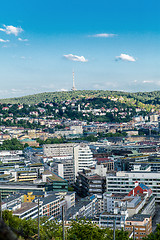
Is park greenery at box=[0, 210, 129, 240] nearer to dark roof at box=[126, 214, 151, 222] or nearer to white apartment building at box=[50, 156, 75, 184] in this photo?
dark roof at box=[126, 214, 151, 222]

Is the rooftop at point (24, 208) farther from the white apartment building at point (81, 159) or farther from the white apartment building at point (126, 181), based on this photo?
the white apartment building at point (81, 159)

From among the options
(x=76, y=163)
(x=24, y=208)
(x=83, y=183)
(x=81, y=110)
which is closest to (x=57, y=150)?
(x=76, y=163)

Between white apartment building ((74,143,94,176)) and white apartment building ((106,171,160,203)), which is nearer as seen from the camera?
white apartment building ((106,171,160,203))

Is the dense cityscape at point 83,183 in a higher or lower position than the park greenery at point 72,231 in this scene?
lower

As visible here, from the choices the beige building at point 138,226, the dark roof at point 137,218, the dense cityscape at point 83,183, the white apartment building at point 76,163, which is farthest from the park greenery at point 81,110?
the beige building at point 138,226

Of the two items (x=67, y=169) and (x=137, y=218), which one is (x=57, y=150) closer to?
(x=67, y=169)

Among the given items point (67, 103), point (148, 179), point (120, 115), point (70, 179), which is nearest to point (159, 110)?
point (120, 115)

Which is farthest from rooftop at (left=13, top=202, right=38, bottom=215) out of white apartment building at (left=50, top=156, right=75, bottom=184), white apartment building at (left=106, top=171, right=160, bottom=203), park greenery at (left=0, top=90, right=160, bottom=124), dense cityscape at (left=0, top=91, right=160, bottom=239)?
park greenery at (left=0, top=90, right=160, bottom=124)

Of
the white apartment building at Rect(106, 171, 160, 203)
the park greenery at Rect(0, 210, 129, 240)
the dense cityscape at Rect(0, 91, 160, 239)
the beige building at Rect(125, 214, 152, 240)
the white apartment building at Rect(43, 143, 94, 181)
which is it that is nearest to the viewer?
the park greenery at Rect(0, 210, 129, 240)

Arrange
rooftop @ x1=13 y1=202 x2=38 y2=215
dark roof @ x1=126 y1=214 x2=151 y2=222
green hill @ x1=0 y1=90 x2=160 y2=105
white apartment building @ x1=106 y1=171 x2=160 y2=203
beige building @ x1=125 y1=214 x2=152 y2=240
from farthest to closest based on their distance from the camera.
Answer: green hill @ x1=0 y1=90 x2=160 y2=105 → white apartment building @ x1=106 y1=171 x2=160 y2=203 → rooftop @ x1=13 y1=202 x2=38 y2=215 → dark roof @ x1=126 y1=214 x2=151 y2=222 → beige building @ x1=125 y1=214 x2=152 y2=240

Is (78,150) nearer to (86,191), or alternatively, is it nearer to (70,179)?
(70,179)

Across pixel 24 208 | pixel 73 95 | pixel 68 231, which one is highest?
pixel 73 95
